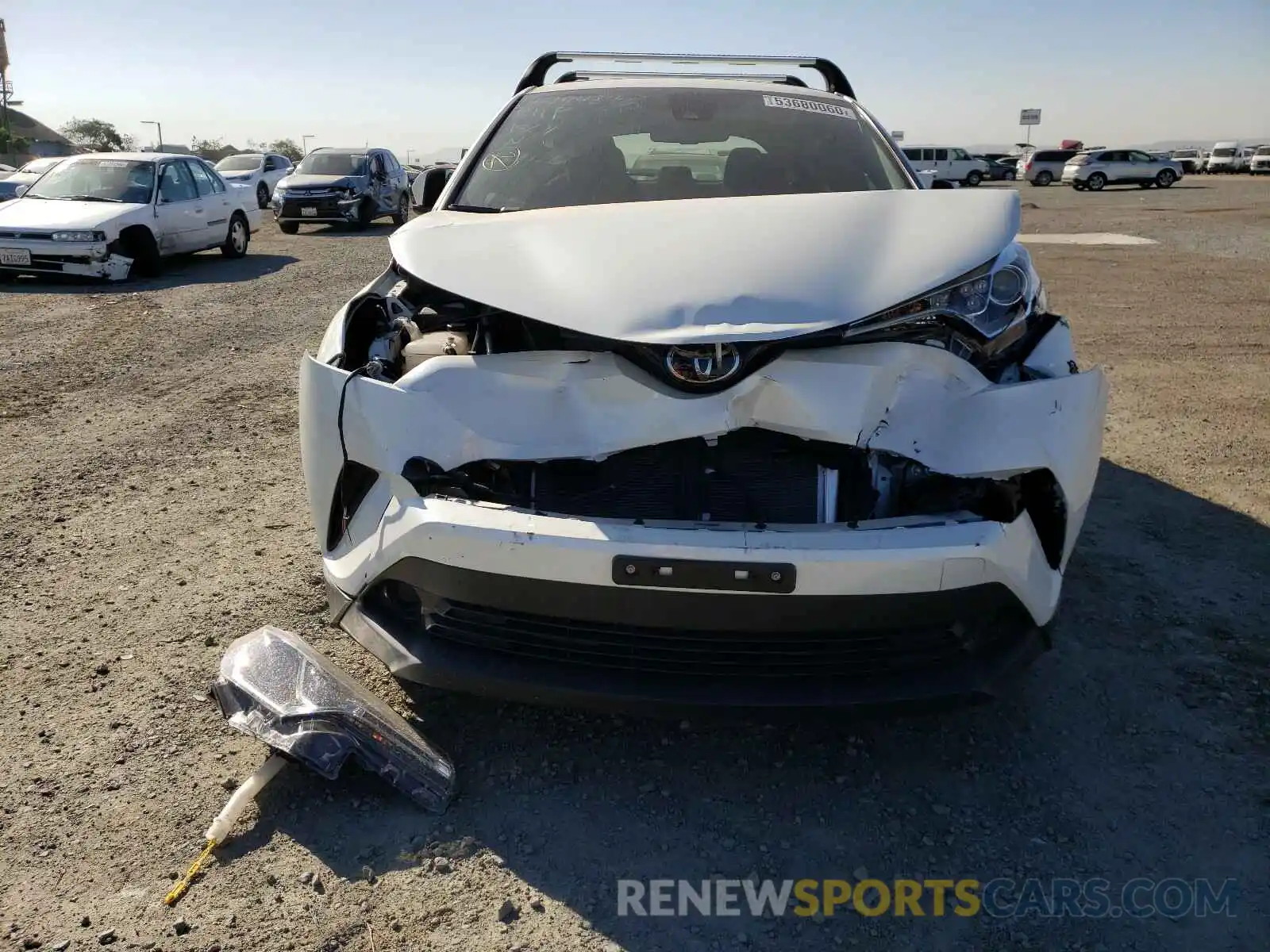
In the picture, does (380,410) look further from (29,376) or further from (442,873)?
(29,376)

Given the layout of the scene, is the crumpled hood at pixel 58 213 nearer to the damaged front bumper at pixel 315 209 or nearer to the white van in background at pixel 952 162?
the damaged front bumper at pixel 315 209

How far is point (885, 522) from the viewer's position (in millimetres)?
2072

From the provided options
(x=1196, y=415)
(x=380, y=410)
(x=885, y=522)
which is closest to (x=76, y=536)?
(x=380, y=410)

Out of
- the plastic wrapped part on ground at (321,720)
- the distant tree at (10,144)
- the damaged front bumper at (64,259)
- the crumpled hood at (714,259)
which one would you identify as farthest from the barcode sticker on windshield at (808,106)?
the distant tree at (10,144)

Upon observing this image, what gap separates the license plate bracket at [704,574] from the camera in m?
1.95

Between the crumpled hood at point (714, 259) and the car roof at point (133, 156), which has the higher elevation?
the crumpled hood at point (714, 259)

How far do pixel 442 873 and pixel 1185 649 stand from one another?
2336 mm

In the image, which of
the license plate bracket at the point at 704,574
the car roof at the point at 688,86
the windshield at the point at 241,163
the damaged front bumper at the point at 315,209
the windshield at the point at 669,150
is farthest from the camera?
the windshield at the point at 241,163

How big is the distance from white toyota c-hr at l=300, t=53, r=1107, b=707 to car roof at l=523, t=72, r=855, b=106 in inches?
66.1

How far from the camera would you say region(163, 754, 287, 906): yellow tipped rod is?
6.64ft

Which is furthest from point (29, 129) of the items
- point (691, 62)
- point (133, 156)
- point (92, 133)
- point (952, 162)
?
point (691, 62)

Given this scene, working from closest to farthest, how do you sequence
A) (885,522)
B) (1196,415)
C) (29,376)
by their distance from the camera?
(885,522) → (1196,415) → (29,376)

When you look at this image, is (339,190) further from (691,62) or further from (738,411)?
(738,411)

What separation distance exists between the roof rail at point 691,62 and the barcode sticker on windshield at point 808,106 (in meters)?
0.50
